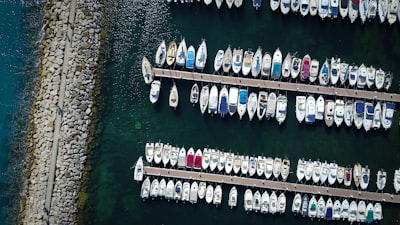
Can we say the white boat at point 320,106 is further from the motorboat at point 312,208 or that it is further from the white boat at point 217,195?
the white boat at point 217,195

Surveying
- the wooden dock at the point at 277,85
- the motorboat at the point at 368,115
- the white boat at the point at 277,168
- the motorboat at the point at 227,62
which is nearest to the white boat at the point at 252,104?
the wooden dock at the point at 277,85

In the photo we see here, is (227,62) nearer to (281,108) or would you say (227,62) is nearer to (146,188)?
(281,108)

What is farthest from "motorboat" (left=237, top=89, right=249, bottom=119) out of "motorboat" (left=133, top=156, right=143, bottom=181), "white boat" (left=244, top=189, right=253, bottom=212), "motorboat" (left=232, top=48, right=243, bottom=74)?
"motorboat" (left=133, top=156, right=143, bottom=181)

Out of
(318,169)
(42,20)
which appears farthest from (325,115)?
(42,20)

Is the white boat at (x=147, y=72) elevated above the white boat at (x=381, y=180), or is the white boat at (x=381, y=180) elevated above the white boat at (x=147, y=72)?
the white boat at (x=147, y=72)

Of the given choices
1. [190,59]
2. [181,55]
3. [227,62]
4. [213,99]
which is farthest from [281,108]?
[181,55]

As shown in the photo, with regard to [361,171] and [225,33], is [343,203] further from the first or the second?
[225,33]
